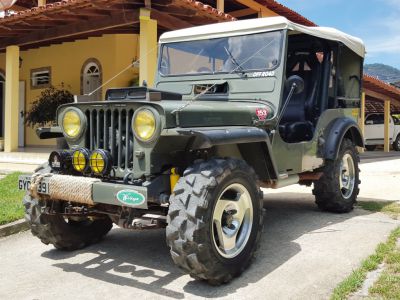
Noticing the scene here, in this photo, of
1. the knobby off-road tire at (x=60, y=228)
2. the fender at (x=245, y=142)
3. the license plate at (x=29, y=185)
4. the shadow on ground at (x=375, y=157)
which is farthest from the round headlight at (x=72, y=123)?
the shadow on ground at (x=375, y=157)

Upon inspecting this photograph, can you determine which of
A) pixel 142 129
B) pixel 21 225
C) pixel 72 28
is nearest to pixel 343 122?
pixel 142 129

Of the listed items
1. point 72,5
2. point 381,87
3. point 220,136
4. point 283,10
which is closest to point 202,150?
point 220,136

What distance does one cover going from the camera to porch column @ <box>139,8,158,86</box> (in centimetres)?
898

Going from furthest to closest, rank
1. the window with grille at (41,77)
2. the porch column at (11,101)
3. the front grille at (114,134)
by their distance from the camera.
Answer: the window with grille at (41,77), the porch column at (11,101), the front grille at (114,134)

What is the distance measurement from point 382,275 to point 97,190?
2136 millimetres

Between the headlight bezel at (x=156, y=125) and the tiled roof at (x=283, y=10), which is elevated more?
the tiled roof at (x=283, y=10)

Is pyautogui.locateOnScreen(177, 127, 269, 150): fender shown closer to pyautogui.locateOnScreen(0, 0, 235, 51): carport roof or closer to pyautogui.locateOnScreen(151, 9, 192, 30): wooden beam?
pyautogui.locateOnScreen(0, 0, 235, 51): carport roof

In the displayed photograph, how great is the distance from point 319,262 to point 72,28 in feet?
29.2

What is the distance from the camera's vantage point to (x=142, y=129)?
3342 mm

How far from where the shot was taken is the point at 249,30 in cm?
470

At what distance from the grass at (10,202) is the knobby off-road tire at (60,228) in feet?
4.04

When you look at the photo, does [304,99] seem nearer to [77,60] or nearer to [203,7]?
[203,7]

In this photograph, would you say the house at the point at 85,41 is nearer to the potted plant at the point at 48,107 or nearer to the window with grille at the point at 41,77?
the window with grille at the point at 41,77

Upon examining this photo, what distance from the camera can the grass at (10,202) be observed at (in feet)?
16.9
